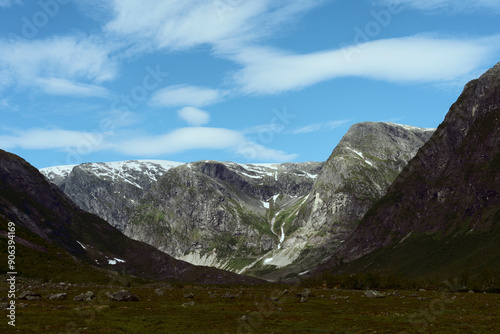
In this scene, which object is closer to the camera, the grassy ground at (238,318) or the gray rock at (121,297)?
the grassy ground at (238,318)

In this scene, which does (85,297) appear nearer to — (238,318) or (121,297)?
(121,297)

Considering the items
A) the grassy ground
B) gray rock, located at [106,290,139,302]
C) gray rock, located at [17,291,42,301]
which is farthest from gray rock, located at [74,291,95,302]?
gray rock, located at [17,291,42,301]

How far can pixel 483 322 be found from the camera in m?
63.1

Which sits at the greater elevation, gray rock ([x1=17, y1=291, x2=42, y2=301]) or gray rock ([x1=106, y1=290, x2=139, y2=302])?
gray rock ([x1=17, y1=291, x2=42, y2=301])

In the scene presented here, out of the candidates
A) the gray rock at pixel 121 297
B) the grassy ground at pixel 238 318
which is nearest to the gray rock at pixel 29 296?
the grassy ground at pixel 238 318

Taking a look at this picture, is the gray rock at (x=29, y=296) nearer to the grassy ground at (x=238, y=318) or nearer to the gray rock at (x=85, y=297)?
the grassy ground at (x=238, y=318)

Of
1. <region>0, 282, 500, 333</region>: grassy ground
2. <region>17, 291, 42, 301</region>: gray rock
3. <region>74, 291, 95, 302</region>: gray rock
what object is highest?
<region>17, 291, 42, 301</region>: gray rock

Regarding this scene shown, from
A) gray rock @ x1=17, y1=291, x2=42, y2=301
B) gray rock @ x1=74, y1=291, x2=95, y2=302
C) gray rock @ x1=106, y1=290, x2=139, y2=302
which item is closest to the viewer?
gray rock @ x1=17, y1=291, x2=42, y2=301

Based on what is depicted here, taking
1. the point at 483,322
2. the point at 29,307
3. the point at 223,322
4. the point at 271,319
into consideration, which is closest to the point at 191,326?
the point at 223,322

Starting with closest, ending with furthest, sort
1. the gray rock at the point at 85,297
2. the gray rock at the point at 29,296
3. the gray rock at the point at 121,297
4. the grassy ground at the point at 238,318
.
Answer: the grassy ground at the point at 238,318 < the gray rock at the point at 29,296 < the gray rock at the point at 85,297 < the gray rock at the point at 121,297

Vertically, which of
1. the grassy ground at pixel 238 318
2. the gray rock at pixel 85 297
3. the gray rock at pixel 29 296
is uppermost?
the gray rock at pixel 29 296

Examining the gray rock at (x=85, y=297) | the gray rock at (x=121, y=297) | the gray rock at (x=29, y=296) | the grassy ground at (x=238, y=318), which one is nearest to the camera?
the grassy ground at (x=238, y=318)

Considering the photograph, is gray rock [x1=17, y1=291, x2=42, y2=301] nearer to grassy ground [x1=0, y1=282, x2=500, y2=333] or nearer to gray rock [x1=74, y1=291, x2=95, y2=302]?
grassy ground [x1=0, y1=282, x2=500, y2=333]

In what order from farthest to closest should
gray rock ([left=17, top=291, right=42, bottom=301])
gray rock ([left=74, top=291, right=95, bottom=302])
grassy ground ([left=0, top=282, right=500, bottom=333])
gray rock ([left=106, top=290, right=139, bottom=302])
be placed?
gray rock ([left=106, top=290, right=139, bottom=302]), gray rock ([left=74, top=291, right=95, bottom=302]), gray rock ([left=17, top=291, right=42, bottom=301]), grassy ground ([left=0, top=282, right=500, bottom=333])
